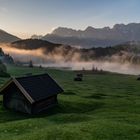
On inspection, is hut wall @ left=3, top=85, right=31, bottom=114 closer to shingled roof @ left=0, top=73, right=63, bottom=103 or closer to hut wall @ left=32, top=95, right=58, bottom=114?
hut wall @ left=32, top=95, right=58, bottom=114

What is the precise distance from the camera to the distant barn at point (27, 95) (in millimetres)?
45134

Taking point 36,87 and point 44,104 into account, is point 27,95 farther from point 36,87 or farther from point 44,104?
point 44,104

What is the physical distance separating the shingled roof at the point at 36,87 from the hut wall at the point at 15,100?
112cm

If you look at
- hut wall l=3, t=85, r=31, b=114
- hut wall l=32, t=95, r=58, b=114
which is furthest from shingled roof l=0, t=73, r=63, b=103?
hut wall l=3, t=85, r=31, b=114

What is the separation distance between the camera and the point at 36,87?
47.9 m

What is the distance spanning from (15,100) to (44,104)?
4.72 m

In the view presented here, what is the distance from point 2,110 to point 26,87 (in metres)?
5.26

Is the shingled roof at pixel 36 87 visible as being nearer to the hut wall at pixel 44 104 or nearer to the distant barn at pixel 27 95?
the distant barn at pixel 27 95

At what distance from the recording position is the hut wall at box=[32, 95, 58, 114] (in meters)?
46.1

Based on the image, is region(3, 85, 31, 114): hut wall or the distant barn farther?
region(3, 85, 31, 114): hut wall

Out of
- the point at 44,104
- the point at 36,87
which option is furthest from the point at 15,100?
the point at 44,104

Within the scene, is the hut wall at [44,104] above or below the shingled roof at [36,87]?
below

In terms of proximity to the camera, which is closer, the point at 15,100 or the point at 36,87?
the point at 15,100

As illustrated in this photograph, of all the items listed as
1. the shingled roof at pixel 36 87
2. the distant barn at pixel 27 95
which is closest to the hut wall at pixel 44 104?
the distant barn at pixel 27 95
